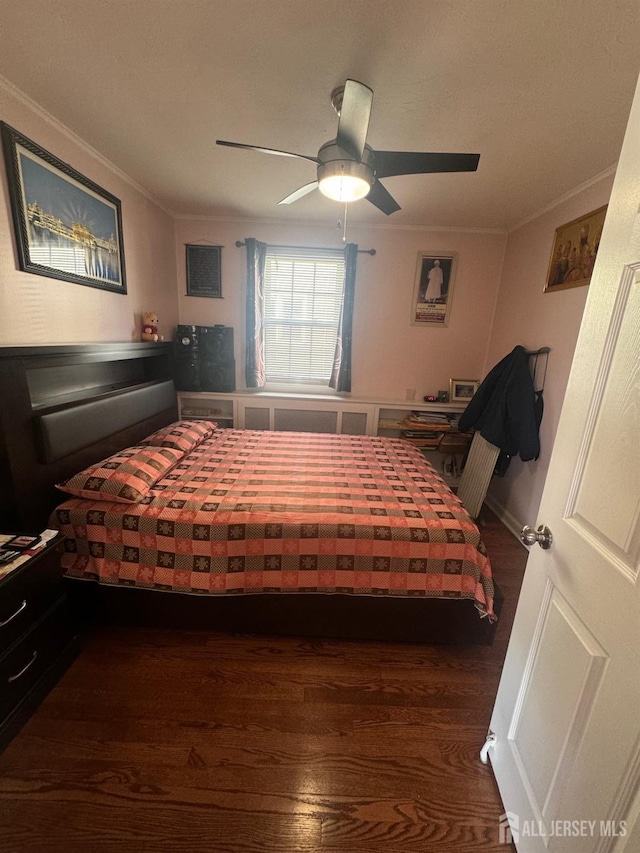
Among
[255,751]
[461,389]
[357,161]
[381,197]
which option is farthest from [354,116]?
[461,389]

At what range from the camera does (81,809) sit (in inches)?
42.4

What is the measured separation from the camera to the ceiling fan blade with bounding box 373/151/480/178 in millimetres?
1462

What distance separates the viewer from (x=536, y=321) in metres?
2.65

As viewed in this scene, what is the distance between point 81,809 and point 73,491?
1.19m

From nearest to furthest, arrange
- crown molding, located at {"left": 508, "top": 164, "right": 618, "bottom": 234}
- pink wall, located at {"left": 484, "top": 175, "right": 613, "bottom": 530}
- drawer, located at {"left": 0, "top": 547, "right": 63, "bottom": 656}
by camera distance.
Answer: drawer, located at {"left": 0, "top": 547, "right": 63, "bottom": 656} < crown molding, located at {"left": 508, "top": 164, "right": 618, "bottom": 234} < pink wall, located at {"left": 484, "top": 175, "right": 613, "bottom": 530}

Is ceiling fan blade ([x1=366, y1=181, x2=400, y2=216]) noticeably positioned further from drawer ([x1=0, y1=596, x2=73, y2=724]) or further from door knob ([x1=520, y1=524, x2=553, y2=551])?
drawer ([x1=0, y1=596, x2=73, y2=724])

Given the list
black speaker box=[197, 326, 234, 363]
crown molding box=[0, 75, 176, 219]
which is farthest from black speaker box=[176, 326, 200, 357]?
crown molding box=[0, 75, 176, 219]

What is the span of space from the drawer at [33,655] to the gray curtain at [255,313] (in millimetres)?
2402

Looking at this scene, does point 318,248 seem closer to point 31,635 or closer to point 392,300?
point 392,300

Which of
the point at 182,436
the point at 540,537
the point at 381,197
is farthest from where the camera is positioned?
the point at 182,436

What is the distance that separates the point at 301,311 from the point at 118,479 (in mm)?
2454

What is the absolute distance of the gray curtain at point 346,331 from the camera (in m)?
3.19

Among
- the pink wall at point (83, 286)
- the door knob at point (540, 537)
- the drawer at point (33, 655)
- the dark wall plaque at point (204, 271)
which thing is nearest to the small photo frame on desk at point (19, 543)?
the drawer at point (33, 655)

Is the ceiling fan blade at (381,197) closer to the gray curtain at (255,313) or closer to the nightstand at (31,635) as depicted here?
the gray curtain at (255,313)
